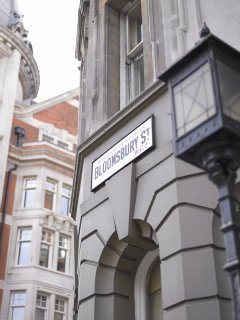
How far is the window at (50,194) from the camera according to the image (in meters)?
30.0

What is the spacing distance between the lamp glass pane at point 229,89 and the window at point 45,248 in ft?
80.3

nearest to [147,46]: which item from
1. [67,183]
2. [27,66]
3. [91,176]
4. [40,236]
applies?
[91,176]

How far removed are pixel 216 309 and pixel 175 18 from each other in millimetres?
5757

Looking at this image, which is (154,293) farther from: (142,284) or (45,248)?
(45,248)

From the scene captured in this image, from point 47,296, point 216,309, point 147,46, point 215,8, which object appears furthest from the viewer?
point 47,296

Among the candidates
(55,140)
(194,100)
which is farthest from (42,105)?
(194,100)

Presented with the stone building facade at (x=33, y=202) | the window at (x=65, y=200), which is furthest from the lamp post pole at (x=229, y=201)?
the window at (x=65, y=200)

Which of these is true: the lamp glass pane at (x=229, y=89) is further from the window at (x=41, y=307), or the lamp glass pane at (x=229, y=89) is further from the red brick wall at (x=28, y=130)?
the red brick wall at (x=28, y=130)

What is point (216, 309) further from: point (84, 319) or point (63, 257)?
point (63, 257)

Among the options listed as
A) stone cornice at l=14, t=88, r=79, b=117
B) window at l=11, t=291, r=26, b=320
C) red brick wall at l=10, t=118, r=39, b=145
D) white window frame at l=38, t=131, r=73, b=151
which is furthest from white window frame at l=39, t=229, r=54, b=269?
stone cornice at l=14, t=88, r=79, b=117

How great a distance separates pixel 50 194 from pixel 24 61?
11.5 meters

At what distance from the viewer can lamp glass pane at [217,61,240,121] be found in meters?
4.86

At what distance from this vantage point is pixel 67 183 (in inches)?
1239

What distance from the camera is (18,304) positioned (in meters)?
26.9
